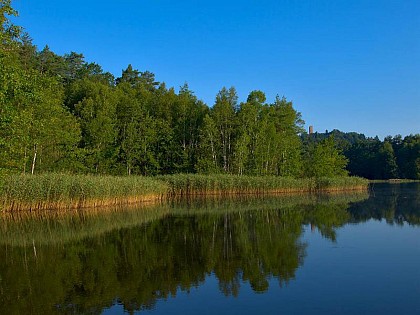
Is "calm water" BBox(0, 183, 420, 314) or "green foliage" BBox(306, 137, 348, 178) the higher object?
"green foliage" BBox(306, 137, 348, 178)

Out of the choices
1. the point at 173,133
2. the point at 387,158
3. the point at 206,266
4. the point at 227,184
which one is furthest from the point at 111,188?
the point at 387,158

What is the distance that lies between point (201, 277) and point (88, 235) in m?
9.34

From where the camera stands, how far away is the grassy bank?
2661cm

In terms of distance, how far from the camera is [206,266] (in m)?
14.1

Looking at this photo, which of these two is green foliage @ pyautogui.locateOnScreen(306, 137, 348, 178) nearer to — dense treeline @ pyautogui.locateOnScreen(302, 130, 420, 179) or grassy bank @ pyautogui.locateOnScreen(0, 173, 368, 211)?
grassy bank @ pyautogui.locateOnScreen(0, 173, 368, 211)

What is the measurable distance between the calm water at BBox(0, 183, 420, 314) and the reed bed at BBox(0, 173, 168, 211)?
141 cm

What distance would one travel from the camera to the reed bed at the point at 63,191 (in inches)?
1032

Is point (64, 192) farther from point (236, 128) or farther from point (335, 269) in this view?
point (236, 128)

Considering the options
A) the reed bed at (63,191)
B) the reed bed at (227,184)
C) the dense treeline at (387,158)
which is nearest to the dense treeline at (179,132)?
the reed bed at (227,184)

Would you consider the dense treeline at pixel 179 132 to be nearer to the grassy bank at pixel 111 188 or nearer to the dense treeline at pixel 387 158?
the grassy bank at pixel 111 188

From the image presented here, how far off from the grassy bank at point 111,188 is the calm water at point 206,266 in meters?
1.74

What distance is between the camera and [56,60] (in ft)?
243

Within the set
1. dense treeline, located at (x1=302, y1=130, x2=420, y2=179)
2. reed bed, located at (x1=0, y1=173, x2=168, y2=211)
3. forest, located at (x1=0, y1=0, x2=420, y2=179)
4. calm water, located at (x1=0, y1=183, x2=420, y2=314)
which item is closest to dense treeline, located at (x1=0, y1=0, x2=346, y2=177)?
forest, located at (x1=0, y1=0, x2=420, y2=179)

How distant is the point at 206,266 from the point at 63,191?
691 inches
